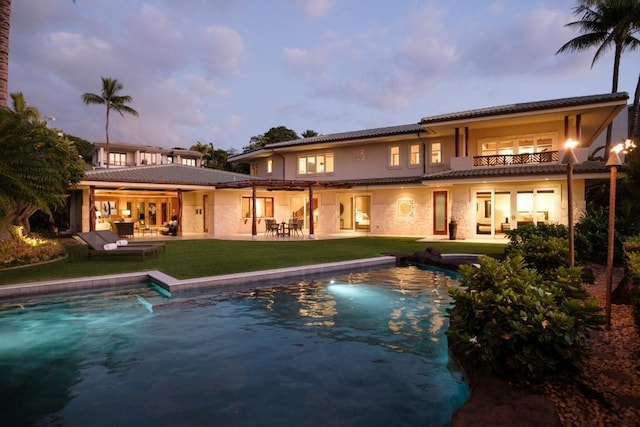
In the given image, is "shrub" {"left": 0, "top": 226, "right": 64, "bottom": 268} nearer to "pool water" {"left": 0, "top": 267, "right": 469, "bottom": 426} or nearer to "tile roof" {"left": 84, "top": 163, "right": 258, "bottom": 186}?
"pool water" {"left": 0, "top": 267, "right": 469, "bottom": 426}

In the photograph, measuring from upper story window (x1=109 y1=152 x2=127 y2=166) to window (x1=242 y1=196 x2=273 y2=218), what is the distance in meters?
26.8

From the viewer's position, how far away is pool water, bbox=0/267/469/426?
411cm

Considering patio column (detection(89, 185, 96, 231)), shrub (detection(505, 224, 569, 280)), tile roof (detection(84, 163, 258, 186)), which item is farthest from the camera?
tile roof (detection(84, 163, 258, 186))

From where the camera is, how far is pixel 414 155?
23906 millimetres

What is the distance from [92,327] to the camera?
6848 mm

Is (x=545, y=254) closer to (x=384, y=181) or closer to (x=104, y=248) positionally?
(x=104, y=248)

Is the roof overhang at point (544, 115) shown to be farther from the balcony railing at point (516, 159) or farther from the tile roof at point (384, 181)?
the tile roof at point (384, 181)

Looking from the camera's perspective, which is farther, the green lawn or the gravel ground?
the green lawn

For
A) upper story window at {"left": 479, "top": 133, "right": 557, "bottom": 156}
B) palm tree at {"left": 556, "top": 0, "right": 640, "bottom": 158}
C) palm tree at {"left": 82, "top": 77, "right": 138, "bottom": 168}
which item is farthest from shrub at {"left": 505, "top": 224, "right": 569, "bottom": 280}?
palm tree at {"left": 82, "top": 77, "right": 138, "bottom": 168}

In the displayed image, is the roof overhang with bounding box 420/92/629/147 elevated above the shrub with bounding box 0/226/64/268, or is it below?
above

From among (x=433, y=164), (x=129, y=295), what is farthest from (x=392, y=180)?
(x=129, y=295)

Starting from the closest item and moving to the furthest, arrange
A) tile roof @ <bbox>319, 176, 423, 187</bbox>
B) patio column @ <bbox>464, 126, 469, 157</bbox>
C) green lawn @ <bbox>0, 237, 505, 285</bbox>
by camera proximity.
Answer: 1. green lawn @ <bbox>0, 237, 505, 285</bbox>
2. patio column @ <bbox>464, 126, 469, 157</bbox>
3. tile roof @ <bbox>319, 176, 423, 187</bbox>

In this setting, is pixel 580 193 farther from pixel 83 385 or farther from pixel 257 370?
pixel 83 385

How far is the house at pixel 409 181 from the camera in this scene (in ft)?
60.4
